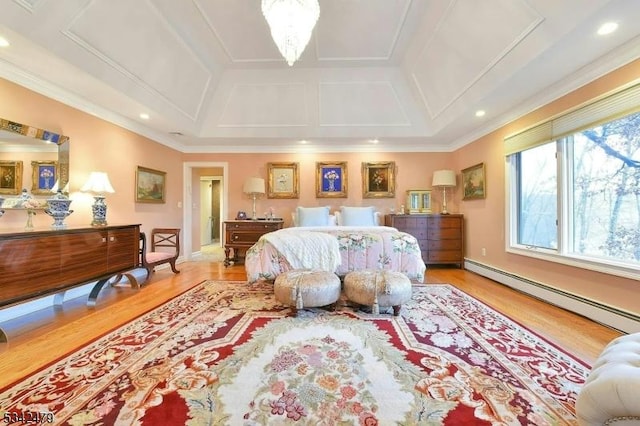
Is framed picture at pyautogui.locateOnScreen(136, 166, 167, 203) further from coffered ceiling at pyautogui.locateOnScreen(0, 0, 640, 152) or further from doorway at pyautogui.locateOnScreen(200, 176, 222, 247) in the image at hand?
doorway at pyautogui.locateOnScreen(200, 176, 222, 247)

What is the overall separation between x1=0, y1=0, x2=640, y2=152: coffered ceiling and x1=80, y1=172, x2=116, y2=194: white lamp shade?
34.4 inches

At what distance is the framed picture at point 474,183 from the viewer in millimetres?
4537

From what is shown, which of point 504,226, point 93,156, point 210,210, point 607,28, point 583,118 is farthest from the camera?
point 210,210

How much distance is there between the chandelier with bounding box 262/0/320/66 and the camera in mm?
2510

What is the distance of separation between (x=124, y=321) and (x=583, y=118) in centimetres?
477

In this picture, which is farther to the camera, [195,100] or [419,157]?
[419,157]

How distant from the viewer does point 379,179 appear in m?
5.73

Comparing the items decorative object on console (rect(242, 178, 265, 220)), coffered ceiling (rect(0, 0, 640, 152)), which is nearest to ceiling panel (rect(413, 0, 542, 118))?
coffered ceiling (rect(0, 0, 640, 152))

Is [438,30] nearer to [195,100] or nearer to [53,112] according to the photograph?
[195,100]

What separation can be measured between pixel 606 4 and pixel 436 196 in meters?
3.92

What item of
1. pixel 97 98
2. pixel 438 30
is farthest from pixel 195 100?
pixel 438 30

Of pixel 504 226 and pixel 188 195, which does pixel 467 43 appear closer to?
pixel 504 226

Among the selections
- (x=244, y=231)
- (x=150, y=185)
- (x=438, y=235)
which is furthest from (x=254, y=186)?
(x=438, y=235)

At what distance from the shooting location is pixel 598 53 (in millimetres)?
2457
